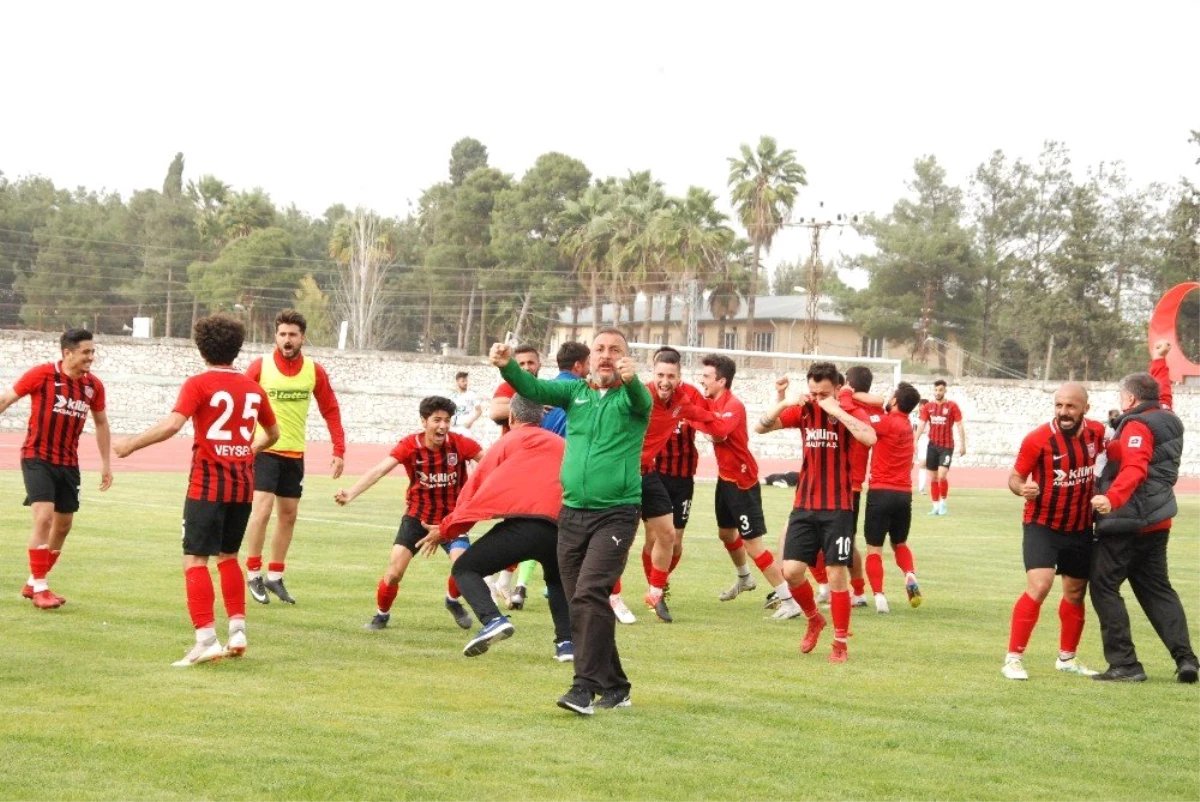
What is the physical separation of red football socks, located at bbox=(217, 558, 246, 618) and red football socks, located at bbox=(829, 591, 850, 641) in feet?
13.0

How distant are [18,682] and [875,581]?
24.7 ft

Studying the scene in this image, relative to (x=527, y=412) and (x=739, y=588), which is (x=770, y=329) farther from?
(x=527, y=412)

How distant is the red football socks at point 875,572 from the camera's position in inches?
509

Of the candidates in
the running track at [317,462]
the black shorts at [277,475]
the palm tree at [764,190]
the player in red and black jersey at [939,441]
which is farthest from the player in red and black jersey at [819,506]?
the palm tree at [764,190]

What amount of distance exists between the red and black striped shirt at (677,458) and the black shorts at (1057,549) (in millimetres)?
3505

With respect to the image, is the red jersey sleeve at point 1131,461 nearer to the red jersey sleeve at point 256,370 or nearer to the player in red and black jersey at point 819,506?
the player in red and black jersey at point 819,506

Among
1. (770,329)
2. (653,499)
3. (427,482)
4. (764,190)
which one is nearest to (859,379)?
(653,499)

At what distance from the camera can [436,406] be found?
1059 cm

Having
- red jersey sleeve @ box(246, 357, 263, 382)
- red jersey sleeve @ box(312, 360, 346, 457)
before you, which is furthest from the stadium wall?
red jersey sleeve @ box(246, 357, 263, 382)

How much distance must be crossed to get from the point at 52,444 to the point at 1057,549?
7.51 metres

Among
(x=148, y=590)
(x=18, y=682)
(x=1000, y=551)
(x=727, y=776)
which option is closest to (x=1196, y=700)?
(x=727, y=776)

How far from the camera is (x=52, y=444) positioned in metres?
11.2

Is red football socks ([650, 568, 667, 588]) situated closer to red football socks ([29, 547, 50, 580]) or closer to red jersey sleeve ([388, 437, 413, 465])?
red jersey sleeve ([388, 437, 413, 465])

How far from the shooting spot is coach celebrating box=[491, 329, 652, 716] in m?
7.80
